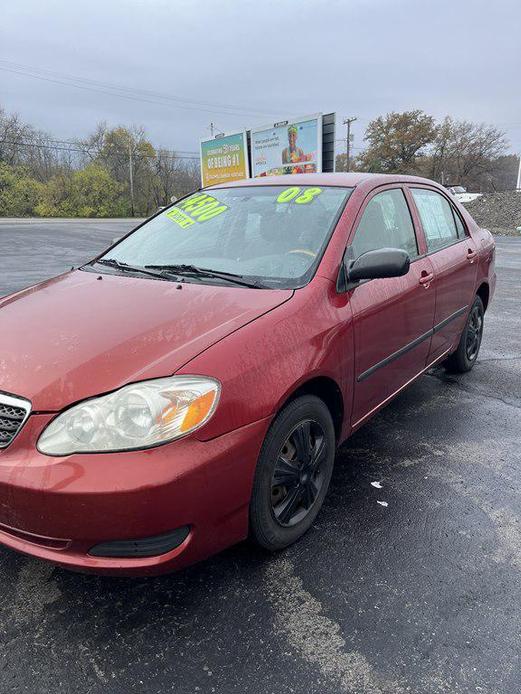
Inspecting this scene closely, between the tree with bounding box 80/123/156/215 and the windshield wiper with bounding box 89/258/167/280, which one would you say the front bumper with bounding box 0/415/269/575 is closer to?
the windshield wiper with bounding box 89/258/167/280

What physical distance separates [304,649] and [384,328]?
1.65m

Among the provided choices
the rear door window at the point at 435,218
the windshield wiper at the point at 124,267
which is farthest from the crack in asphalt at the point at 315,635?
the rear door window at the point at 435,218

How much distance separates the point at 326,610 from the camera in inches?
79.3

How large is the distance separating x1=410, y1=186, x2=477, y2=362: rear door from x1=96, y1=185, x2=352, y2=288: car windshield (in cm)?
100

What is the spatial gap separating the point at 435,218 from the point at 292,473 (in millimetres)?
2487

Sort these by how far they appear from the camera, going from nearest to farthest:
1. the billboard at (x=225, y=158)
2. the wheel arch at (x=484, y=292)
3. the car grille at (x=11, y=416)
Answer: the car grille at (x=11, y=416) < the wheel arch at (x=484, y=292) < the billboard at (x=225, y=158)

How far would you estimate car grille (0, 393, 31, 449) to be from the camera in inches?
71.0

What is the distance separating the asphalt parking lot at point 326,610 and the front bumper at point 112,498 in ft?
1.04

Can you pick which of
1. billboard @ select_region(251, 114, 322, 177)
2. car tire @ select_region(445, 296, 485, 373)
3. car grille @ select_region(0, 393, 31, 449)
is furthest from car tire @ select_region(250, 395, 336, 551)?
billboard @ select_region(251, 114, 322, 177)

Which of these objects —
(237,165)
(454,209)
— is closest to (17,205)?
(237,165)

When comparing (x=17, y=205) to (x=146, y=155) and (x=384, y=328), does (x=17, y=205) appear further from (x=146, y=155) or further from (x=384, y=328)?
(x=384, y=328)

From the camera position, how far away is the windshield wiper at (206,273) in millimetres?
2507

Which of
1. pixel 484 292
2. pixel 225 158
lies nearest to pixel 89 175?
pixel 225 158

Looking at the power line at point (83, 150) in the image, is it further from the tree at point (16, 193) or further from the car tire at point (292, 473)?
the car tire at point (292, 473)
